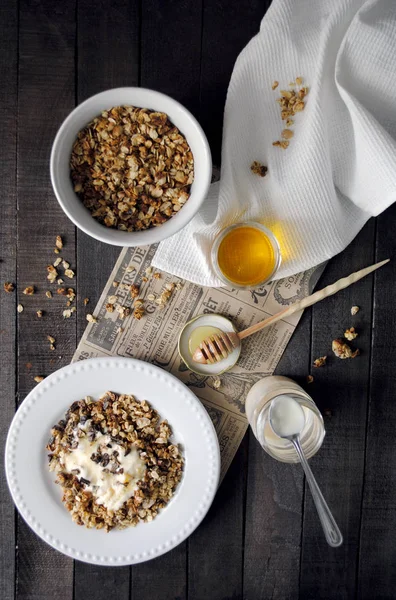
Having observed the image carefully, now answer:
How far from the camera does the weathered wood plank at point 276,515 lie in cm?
110

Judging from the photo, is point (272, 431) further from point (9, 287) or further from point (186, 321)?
point (9, 287)

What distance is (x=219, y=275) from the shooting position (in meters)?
1.02

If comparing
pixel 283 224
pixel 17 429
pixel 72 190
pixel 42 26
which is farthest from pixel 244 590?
pixel 42 26

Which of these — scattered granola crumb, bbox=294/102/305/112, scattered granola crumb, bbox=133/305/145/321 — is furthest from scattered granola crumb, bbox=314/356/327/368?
scattered granola crumb, bbox=294/102/305/112

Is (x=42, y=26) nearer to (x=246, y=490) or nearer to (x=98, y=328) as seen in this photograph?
(x=98, y=328)

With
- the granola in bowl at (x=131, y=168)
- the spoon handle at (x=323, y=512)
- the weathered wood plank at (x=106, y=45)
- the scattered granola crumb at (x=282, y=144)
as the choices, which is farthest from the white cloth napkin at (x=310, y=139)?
the spoon handle at (x=323, y=512)

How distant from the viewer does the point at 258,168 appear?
3.38ft

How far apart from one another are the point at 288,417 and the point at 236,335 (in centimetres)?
18

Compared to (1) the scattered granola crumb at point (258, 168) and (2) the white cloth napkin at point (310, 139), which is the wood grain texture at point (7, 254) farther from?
(1) the scattered granola crumb at point (258, 168)

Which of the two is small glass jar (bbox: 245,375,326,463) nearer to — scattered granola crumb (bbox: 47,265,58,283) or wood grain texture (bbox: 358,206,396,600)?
wood grain texture (bbox: 358,206,396,600)

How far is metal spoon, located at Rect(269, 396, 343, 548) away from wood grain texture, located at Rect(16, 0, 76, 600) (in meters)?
0.42

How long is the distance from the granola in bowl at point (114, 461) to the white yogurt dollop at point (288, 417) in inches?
8.2

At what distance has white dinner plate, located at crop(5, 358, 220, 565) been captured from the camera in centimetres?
Answer: 103

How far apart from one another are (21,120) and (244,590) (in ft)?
3.40
